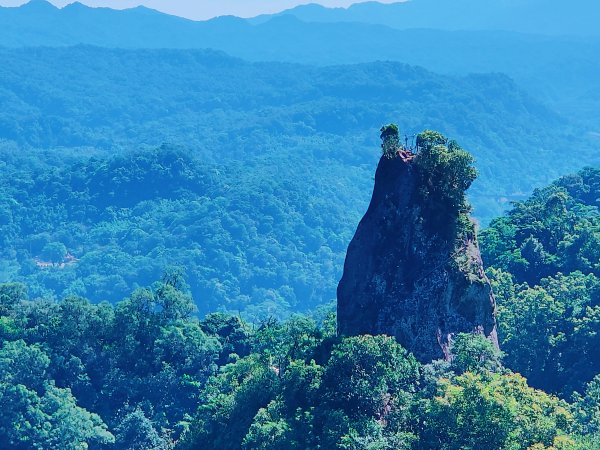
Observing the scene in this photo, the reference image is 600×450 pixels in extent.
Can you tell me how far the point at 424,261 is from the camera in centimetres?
3256

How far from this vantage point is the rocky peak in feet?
106

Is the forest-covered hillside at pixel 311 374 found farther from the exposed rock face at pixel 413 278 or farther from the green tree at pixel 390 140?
the green tree at pixel 390 140

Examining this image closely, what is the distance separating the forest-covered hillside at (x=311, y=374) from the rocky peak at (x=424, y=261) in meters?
1.38

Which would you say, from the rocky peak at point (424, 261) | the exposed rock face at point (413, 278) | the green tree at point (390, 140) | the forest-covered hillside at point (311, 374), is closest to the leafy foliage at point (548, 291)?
the forest-covered hillside at point (311, 374)

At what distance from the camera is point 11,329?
155ft

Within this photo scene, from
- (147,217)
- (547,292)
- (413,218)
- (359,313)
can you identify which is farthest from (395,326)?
(147,217)

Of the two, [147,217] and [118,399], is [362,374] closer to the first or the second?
[118,399]

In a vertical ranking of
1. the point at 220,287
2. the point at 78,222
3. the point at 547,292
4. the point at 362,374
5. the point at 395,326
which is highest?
the point at 78,222

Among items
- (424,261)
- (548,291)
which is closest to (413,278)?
(424,261)

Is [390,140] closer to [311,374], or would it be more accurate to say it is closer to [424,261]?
[424,261]

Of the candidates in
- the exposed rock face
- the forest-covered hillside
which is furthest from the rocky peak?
the forest-covered hillside

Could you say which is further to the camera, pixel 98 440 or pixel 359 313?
pixel 98 440

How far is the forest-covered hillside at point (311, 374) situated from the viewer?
92.5ft

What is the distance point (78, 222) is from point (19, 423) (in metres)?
108
